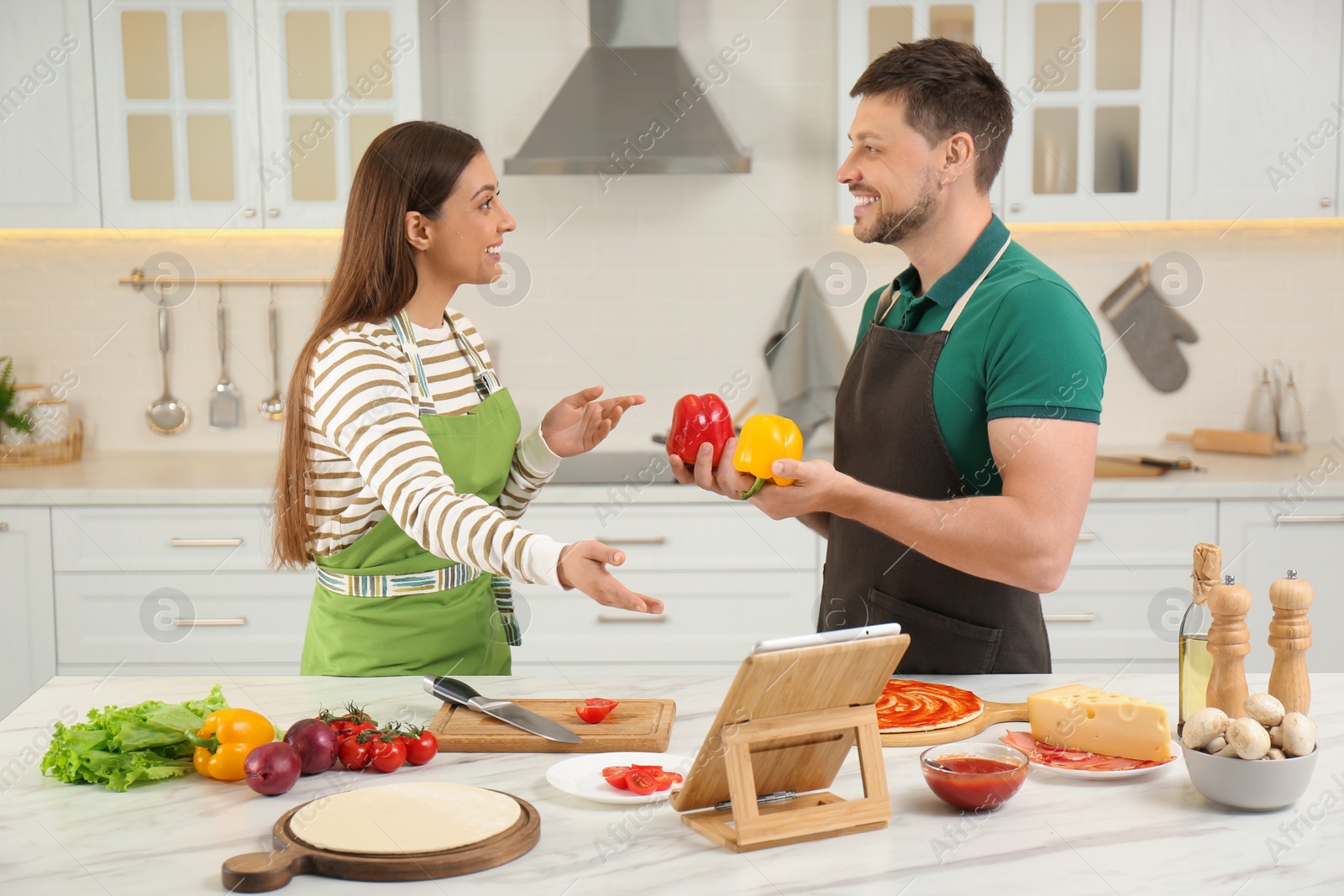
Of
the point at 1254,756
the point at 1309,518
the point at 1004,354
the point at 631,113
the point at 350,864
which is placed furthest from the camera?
the point at 631,113

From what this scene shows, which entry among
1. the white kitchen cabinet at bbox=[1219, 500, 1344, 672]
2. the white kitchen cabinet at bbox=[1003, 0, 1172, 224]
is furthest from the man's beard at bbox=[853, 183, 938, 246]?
the white kitchen cabinet at bbox=[1219, 500, 1344, 672]

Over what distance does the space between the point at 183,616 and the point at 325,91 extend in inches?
58.7

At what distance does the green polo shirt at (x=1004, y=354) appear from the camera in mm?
1660

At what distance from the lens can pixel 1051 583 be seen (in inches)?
66.4

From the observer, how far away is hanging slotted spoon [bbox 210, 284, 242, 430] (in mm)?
3771

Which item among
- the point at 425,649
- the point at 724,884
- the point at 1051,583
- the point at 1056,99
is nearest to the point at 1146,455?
the point at 1056,99

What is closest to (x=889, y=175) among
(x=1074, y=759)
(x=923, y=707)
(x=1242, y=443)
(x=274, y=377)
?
(x=923, y=707)

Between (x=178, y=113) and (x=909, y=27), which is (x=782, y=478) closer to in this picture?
(x=909, y=27)

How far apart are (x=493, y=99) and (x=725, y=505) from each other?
59.4 inches

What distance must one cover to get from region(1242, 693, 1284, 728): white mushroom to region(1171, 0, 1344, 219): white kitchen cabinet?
2445 millimetres

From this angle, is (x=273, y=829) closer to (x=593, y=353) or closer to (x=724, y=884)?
(x=724, y=884)

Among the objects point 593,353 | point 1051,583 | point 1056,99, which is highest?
point 1056,99

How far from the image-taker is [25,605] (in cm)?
322

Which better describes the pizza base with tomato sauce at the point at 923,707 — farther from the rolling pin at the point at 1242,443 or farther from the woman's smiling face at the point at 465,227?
the rolling pin at the point at 1242,443
